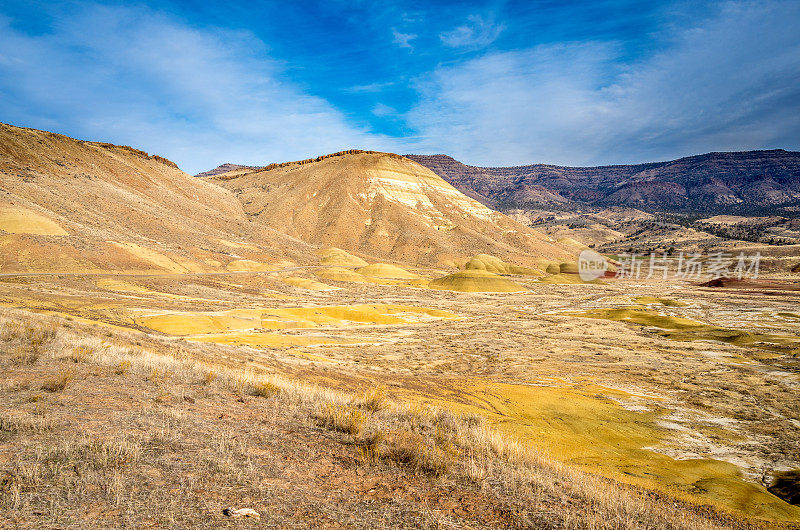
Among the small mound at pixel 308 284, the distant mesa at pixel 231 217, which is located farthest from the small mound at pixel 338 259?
the small mound at pixel 308 284

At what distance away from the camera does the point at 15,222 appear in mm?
44938

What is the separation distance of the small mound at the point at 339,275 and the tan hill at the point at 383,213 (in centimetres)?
2753

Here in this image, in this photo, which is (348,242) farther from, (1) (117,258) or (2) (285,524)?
(2) (285,524)

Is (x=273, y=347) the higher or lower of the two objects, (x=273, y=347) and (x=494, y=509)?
the lower

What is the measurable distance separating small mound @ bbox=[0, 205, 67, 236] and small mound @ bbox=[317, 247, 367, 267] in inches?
1719

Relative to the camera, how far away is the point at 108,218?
60156 millimetres

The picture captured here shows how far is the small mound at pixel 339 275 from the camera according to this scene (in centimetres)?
6693

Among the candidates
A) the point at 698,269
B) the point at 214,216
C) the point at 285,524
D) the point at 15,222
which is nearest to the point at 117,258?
the point at 15,222

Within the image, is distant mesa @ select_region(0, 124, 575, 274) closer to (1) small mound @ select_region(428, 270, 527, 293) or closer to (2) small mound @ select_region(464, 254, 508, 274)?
(2) small mound @ select_region(464, 254, 508, 274)

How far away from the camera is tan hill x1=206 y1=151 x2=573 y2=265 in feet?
332

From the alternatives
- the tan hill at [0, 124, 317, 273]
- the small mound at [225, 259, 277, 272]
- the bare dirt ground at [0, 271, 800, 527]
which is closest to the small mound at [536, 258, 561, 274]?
the bare dirt ground at [0, 271, 800, 527]

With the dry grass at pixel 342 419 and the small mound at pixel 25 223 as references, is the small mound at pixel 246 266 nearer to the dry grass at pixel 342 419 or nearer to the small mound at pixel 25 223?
Result: the small mound at pixel 25 223

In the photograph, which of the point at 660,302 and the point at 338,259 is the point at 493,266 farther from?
the point at 660,302

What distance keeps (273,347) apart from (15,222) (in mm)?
45650
